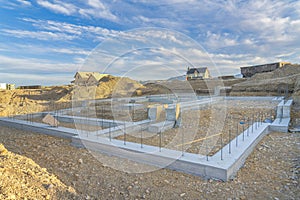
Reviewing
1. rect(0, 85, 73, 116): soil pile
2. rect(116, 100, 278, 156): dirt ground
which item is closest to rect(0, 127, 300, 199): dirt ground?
rect(116, 100, 278, 156): dirt ground

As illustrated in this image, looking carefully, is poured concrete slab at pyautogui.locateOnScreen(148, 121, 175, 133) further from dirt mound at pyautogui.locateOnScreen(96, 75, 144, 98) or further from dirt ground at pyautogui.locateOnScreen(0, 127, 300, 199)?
dirt mound at pyautogui.locateOnScreen(96, 75, 144, 98)

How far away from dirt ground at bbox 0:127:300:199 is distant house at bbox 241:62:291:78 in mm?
33329

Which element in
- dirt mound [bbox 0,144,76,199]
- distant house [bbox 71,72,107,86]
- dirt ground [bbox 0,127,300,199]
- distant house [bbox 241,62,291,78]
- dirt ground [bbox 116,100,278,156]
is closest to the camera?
dirt mound [bbox 0,144,76,199]

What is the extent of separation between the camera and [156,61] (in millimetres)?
6164

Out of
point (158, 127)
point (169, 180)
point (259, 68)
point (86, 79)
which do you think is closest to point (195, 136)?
point (158, 127)

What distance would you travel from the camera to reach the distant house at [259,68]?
106 ft

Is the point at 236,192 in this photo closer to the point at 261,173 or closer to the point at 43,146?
the point at 261,173

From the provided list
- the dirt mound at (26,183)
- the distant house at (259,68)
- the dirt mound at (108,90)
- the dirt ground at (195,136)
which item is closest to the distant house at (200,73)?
the distant house at (259,68)

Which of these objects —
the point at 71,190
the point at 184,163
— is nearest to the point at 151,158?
the point at 184,163

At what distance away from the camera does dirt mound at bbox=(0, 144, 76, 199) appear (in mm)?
2207

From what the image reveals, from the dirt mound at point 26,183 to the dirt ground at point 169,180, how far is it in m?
0.02

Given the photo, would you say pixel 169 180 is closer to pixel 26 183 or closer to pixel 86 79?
pixel 26 183

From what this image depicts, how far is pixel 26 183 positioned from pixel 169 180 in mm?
1994

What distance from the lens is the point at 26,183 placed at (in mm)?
2467
